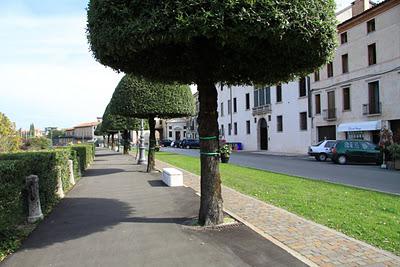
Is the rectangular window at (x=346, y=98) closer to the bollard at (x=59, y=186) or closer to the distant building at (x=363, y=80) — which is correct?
the distant building at (x=363, y=80)

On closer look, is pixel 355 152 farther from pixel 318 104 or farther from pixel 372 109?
pixel 318 104

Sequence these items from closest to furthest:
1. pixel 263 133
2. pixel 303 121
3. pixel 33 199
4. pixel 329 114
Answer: pixel 33 199, pixel 329 114, pixel 303 121, pixel 263 133

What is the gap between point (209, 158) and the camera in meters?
7.23

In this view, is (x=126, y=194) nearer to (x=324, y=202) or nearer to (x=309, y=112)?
(x=324, y=202)

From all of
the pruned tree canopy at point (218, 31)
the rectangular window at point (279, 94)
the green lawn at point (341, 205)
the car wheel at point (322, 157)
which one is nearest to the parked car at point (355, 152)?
the car wheel at point (322, 157)

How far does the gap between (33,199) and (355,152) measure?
20.6m

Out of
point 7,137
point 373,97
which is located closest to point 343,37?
point 373,97

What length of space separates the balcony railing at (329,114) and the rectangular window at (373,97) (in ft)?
14.2

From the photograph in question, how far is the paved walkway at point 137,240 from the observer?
536cm

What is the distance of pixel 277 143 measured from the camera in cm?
4497

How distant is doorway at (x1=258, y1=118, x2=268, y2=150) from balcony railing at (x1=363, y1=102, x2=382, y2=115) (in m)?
17.8

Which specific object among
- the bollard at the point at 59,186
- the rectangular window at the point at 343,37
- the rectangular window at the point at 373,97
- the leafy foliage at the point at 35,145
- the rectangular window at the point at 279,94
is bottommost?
the bollard at the point at 59,186

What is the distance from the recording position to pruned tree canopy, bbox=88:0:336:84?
537 centimetres

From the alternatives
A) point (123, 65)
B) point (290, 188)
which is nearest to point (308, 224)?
point (123, 65)
